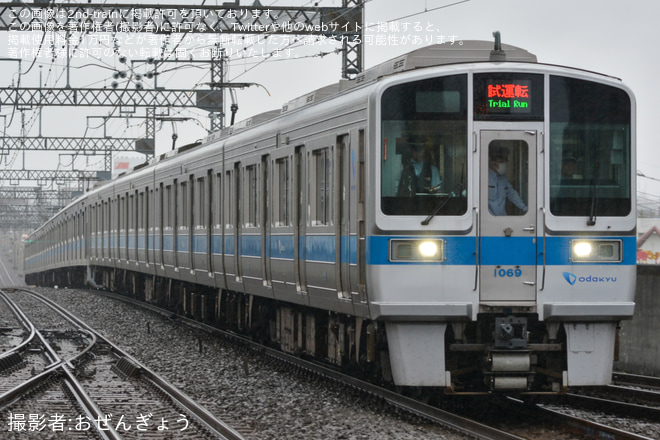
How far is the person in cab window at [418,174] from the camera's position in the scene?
29.8ft

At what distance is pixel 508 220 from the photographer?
9.09m

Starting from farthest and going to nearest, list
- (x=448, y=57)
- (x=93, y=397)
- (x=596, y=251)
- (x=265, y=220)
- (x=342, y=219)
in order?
(x=265, y=220), (x=93, y=397), (x=342, y=219), (x=448, y=57), (x=596, y=251)

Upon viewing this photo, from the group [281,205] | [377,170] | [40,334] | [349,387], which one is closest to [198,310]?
[40,334]

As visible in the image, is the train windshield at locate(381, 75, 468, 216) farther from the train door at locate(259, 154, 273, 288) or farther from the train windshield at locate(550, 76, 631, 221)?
the train door at locate(259, 154, 273, 288)

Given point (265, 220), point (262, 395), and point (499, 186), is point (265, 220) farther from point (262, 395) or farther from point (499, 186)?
point (499, 186)

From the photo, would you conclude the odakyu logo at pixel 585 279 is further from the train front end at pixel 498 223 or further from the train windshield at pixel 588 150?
the train windshield at pixel 588 150

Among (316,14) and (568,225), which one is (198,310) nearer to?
(316,14)

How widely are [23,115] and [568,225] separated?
121ft

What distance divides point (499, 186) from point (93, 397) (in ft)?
15.3

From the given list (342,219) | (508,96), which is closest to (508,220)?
(508,96)

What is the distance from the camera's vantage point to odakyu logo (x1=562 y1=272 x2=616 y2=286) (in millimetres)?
9094

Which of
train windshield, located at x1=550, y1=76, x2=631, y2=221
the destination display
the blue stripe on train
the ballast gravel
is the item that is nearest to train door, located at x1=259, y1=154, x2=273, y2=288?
the ballast gravel

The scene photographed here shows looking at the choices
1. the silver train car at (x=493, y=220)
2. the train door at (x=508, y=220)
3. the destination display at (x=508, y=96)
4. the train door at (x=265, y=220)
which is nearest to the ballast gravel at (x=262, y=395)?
the silver train car at (x=493, y=220)

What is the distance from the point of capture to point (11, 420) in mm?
9539
